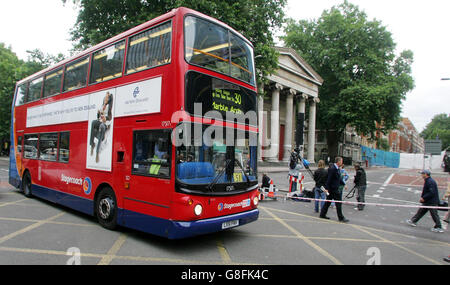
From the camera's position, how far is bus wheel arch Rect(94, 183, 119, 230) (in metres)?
5.99

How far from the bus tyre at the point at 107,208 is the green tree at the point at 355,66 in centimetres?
3153

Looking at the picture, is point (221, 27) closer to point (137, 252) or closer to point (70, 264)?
point (137, 252)

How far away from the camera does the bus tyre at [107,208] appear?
5.99m

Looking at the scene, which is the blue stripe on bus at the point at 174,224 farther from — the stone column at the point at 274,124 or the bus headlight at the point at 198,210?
the stone column at the point at 274,124

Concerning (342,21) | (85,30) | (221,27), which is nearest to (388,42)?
(342,21)

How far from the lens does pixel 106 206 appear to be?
243 inches

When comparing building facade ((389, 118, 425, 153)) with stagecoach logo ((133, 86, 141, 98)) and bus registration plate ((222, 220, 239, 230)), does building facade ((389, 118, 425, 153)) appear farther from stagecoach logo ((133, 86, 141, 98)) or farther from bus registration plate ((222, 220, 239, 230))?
stagecoach logo ((133, 86, 141, 98))

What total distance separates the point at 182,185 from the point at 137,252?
1.41m

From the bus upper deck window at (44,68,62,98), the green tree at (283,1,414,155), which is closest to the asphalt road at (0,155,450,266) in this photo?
the bus upper deck window at (44,68,62,98)

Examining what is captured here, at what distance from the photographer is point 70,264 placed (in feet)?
14.0

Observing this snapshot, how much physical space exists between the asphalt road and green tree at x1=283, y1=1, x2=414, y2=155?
2896cm

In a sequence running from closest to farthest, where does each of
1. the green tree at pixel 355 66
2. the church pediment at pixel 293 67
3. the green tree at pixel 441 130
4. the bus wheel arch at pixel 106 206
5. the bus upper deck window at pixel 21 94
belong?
the bus wheel arch at pixel 106 206, the bus upper deck window at pixel 21 94, the church pediment at pixel 293 67, the green tree at pixel 355 66, the green tree at pixel 441 130

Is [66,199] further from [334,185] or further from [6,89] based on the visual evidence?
[6,89]

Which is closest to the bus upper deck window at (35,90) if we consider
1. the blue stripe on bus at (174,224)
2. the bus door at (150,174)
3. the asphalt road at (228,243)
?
the asphalt road at (228,243)
